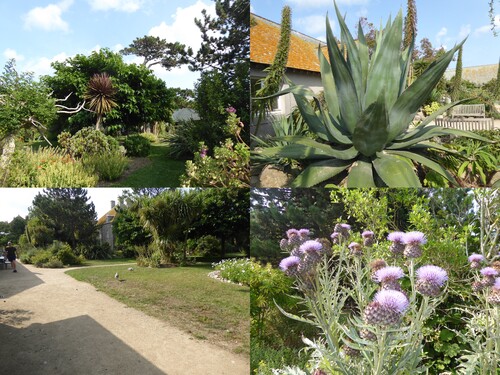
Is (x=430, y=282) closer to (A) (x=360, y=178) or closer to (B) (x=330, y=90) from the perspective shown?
(A) (x=360, y=178)

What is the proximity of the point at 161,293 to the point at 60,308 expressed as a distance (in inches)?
30.6

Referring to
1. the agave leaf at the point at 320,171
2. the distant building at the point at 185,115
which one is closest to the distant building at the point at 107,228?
the distant building at the point at 185,115

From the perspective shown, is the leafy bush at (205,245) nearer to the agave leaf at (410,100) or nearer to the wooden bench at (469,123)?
the agave leaf at (410,100)

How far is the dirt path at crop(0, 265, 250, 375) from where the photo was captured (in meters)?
3.13

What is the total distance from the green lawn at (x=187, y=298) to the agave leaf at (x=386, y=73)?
6.19 ft

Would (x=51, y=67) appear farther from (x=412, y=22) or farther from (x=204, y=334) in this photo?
(x=412, y=22)

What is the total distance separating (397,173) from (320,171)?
0.50 metres

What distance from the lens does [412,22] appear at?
124 inches

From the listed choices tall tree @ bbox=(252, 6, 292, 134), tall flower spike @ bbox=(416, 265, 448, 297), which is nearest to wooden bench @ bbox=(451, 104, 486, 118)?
tall tree @ bbox=(252, 6, 292, 134)

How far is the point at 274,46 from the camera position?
3.16m

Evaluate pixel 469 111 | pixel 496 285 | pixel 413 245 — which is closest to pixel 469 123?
pixel 469 111

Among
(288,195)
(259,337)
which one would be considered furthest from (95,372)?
(288,195)

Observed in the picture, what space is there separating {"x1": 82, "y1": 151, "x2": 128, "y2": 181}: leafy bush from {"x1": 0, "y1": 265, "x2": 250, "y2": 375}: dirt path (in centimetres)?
85

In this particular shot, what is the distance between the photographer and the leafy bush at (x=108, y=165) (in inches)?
136
